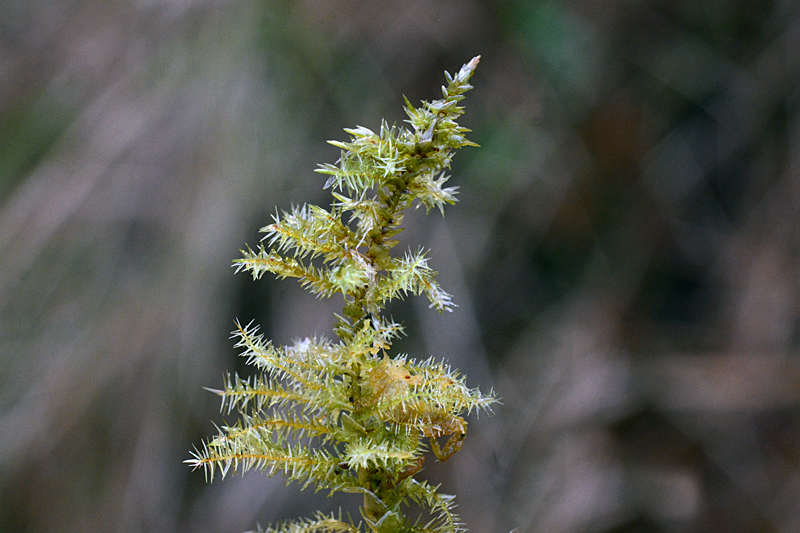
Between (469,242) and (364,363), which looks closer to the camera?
(364,363)

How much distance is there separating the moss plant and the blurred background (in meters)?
0.66

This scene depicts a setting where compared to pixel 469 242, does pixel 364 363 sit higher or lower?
lower

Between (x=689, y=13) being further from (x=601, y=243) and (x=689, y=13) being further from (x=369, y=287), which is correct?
(x=369, y=287)

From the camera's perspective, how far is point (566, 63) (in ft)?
3.05

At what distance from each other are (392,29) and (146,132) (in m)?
0.44

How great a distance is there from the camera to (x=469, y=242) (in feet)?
3.19

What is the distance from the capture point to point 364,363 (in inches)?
10.4

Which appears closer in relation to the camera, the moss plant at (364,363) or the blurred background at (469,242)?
the moss plant at (364,363)

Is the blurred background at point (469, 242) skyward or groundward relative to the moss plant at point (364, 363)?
skyward

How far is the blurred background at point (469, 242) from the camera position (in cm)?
90

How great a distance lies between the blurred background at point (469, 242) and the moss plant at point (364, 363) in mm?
660

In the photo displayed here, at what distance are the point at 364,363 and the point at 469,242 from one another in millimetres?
728

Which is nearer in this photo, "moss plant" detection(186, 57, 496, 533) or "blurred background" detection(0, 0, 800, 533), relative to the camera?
"moss plant" detection(186, 57, 496, 533)

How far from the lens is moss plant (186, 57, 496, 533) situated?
244 millimetres
